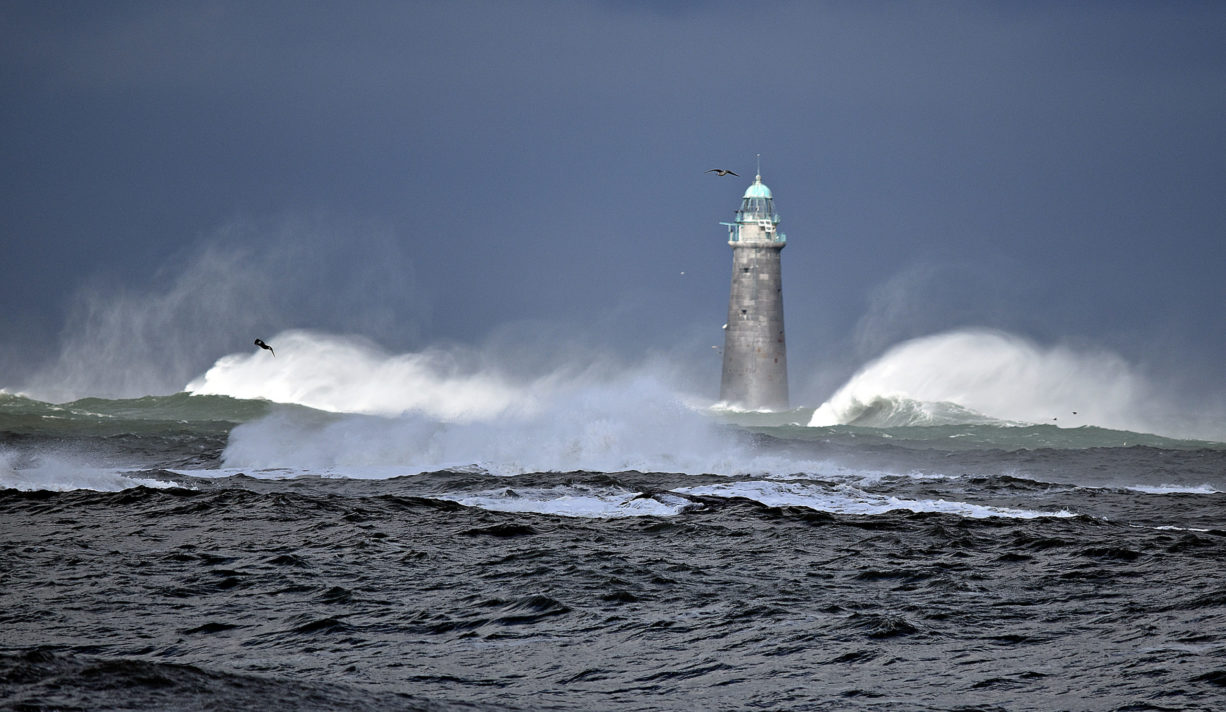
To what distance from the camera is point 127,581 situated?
975cm

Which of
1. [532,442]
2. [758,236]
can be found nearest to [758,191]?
[758,236]

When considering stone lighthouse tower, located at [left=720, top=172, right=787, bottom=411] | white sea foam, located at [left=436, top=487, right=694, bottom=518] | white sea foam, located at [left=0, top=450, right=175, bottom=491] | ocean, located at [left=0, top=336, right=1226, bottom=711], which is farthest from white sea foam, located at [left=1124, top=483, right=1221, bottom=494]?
stone lighthouse tower, located at [left=720, top=172, right=787, bottom=411]

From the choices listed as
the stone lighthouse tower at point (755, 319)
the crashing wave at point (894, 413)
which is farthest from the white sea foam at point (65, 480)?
the crashing wave at point (894, 413)

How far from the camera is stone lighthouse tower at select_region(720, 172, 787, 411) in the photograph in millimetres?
49750

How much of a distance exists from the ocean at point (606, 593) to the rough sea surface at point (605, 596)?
0.03 m

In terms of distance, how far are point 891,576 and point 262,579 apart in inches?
202

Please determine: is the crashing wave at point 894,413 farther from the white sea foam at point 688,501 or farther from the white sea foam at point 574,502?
the white sea foam at point 574,502

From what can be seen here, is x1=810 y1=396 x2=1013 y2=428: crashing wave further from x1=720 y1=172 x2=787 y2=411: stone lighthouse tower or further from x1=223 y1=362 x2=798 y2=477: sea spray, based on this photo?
x1=223 y1=362 x2=798 y2=477: sea spray

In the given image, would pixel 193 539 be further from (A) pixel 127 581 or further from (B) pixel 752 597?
(B) pixel 752 597

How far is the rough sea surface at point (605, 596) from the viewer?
654 cm

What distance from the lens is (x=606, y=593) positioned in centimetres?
949

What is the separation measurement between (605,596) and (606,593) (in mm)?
110

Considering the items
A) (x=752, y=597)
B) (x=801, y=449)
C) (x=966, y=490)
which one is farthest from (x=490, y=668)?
(x=801, y=449)

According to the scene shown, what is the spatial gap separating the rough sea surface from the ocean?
3 centimetres
